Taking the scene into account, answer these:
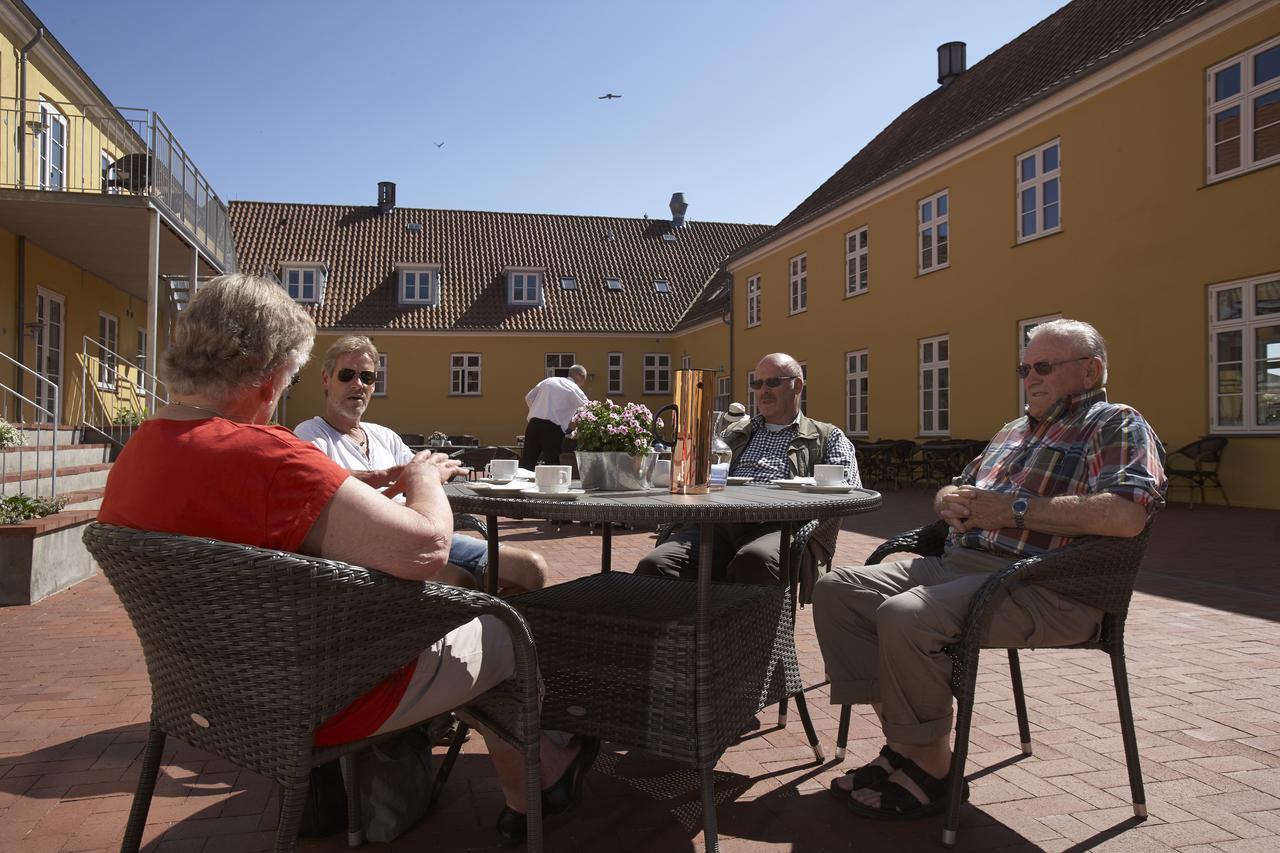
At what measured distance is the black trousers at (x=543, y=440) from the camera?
952 cm

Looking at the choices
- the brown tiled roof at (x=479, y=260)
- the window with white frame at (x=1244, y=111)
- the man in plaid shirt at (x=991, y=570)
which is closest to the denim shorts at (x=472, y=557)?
the man in plaid shirt at (x=991, y=570)

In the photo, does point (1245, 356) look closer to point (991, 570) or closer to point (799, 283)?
point (991, 570)

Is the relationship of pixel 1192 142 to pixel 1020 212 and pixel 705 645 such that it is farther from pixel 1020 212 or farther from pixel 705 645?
pixel 705 645

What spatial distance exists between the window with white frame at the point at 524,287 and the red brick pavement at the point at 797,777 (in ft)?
85.4

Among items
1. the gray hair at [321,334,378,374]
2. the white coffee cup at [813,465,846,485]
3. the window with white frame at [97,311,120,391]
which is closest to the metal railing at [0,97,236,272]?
the window with white frame at [97,311,120,391]

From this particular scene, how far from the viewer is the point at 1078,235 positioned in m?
12.9

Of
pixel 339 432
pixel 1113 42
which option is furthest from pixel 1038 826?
pixel 1113 42

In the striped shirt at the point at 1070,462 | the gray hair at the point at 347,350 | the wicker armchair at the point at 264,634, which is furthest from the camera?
the gray hair at the point at 347,350

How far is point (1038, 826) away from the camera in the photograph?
2.51m

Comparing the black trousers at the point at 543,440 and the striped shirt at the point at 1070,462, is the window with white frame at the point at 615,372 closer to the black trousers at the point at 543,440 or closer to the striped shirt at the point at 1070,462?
the black trousers at the point at 543,440

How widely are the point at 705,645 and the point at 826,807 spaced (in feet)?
2.32

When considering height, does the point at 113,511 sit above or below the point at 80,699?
above

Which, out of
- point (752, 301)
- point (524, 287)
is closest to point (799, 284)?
point (752, 301)

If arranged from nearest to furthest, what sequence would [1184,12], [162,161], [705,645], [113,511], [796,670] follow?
[113,511], [705,645], [796,670], [1184,12], [162,161]
